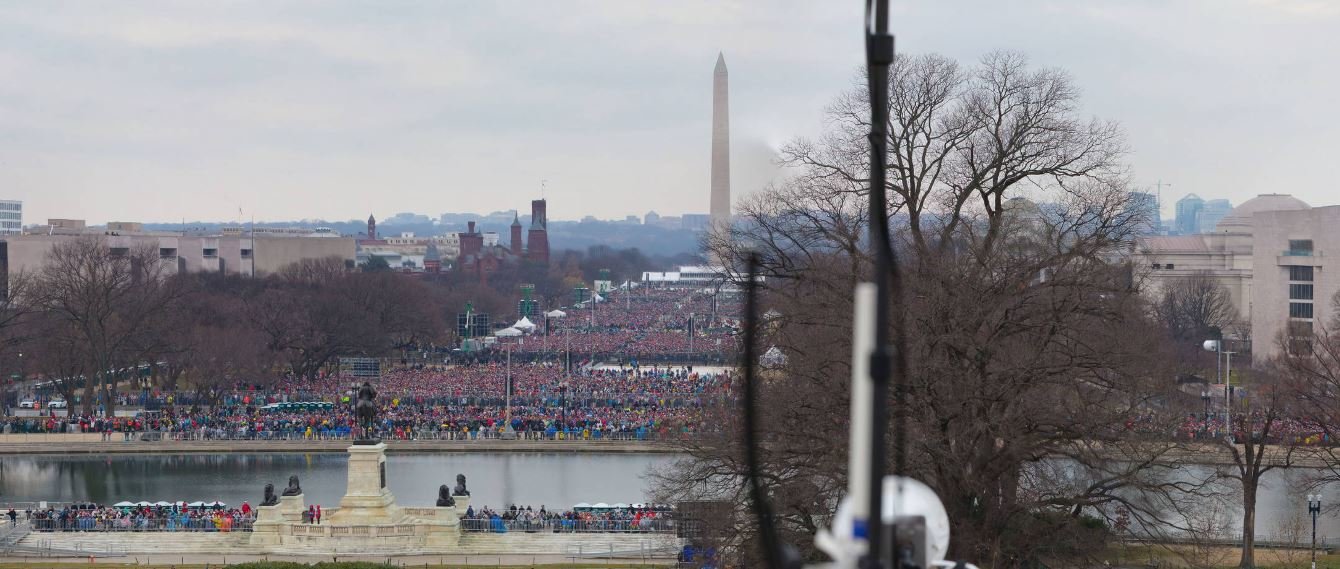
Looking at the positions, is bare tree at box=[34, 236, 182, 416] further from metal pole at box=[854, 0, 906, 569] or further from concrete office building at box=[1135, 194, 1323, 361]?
metal pole at box=[854, 0, 906, 569]

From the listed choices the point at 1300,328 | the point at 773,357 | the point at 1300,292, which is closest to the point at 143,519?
the point at 773,357

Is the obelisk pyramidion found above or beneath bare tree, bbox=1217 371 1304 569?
above

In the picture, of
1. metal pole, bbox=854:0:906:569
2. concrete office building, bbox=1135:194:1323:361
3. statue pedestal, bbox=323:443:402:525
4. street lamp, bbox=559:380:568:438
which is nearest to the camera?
metal pole, bbox=854:0:906:569

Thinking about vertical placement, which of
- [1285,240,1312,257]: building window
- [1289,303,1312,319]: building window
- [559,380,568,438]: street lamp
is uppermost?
[1285,240,1312,257]: building window

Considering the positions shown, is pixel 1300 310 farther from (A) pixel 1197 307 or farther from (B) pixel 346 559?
(B) pixel 346 559

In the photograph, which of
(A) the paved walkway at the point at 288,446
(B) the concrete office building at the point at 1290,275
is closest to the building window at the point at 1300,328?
(B) the concrete office building at the point at 1290,275

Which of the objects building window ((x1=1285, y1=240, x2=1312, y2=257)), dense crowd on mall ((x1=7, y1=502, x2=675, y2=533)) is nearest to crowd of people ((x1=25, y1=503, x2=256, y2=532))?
dense crowd on mall ((x1=7, y1=502, x2=675, y2=533))

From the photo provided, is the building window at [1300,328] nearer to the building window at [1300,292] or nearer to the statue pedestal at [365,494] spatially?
the building window at [1300,292]

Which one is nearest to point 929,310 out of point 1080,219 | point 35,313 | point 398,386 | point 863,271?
point 863,271
